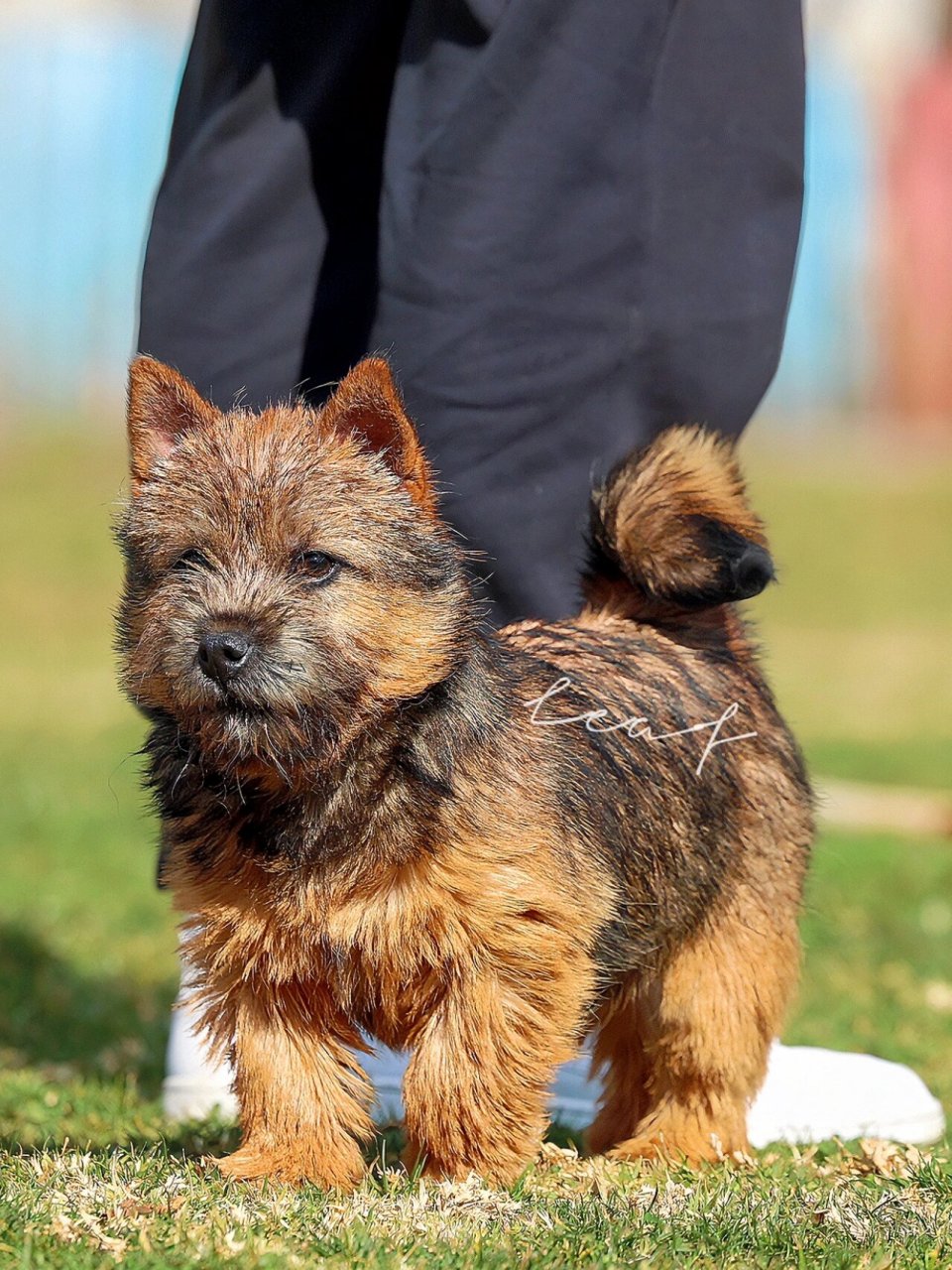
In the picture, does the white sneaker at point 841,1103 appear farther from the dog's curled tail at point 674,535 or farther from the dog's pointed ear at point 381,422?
the dog's pointed ear at point 381,422

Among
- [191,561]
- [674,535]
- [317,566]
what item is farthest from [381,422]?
[674,535]

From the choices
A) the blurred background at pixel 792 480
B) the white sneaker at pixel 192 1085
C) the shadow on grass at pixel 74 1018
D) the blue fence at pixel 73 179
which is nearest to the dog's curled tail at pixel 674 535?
the white sneaker at pixel 192 1085

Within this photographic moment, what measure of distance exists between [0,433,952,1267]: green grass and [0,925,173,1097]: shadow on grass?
14 millimetres

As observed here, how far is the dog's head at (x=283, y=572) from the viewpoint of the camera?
3324 mm

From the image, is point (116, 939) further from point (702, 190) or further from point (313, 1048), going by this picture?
point (702, 190)

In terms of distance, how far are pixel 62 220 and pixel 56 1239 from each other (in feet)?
71.7

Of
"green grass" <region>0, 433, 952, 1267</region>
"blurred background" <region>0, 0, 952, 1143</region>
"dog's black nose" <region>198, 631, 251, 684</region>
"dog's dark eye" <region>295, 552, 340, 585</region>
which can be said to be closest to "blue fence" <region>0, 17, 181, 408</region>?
"blurred background" <region>0, 0, 952, 1143</region>

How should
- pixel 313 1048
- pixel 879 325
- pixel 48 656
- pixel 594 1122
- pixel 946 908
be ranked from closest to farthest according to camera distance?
pixel 313 1048 → pixel 594 1122 → pixel 946 908 → pixel 48 656 → pixel 879 325

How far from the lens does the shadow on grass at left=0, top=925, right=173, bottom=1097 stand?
5.45 meters

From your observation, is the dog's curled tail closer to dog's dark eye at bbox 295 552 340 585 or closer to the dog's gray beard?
dog's dark eye at bbox 295 552 340 585

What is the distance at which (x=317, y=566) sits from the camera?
344 centimetres

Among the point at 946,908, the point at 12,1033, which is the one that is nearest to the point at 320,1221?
the point at 12,1033

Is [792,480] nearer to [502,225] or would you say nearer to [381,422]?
[502,225]

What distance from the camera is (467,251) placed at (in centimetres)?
417
